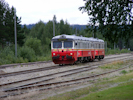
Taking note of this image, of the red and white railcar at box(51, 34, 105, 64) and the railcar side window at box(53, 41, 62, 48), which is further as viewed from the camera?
the railcar side window at box(53, 41, 62, 48)

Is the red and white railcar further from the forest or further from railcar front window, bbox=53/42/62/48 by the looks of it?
the forest

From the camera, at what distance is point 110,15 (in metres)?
9.71

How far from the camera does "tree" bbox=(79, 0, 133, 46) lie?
949 centimetres

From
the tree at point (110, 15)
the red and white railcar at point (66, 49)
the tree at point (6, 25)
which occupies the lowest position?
Result: the red and white railcar at point (66, 49)

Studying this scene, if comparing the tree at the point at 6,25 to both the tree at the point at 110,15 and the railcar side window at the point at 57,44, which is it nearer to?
the railcar side window at the point at 57,44

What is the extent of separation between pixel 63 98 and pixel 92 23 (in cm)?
378

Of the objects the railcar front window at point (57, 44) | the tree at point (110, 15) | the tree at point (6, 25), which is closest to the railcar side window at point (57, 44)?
the railcar front window at point (57, 44)

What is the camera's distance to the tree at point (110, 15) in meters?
9.49

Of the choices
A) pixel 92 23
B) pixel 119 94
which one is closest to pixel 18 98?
pixel 119 94

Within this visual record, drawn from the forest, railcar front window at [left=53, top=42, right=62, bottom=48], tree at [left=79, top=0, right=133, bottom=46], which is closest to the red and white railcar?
railcar front window at [left=53, top=42, right=62, bottom=48]

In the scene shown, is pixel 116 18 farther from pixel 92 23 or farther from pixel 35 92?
pixel 35 92

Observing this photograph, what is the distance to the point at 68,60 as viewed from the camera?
24.3 m

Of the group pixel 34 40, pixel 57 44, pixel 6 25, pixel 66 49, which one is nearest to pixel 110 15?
pixel 66 49

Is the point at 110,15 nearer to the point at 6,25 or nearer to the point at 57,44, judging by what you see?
the point at 57,44
